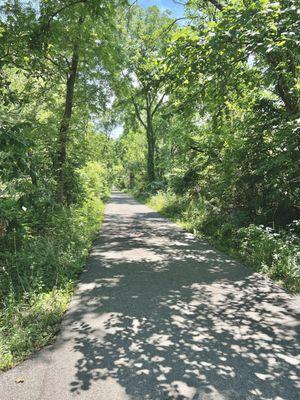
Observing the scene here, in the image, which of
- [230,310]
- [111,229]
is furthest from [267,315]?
[111,229]

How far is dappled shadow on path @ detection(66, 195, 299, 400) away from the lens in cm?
346

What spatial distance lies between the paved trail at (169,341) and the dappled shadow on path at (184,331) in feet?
0.04

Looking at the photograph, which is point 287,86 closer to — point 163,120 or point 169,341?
point 163,120

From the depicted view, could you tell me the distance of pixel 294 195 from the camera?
8570 mm

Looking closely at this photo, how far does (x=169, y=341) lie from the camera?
433 cm

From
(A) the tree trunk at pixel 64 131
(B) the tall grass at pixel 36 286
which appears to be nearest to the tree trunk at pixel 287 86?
(A) the tree trunk at pixel 64 131

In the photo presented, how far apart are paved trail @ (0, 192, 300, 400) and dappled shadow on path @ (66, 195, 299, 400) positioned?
12mm

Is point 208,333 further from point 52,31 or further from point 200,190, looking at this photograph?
point 200,190

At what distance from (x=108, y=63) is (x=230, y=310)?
9193 millimetres

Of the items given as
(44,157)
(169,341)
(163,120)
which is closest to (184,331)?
(169,341)

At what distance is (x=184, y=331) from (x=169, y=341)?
13.7 inches

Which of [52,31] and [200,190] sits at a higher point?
[52,31]

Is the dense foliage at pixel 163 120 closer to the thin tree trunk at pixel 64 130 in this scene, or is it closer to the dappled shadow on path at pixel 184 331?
the thin tree trunk at pixel 64 130

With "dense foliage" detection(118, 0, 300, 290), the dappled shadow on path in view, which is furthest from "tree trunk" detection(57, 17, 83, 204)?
the dappled shadow on path
